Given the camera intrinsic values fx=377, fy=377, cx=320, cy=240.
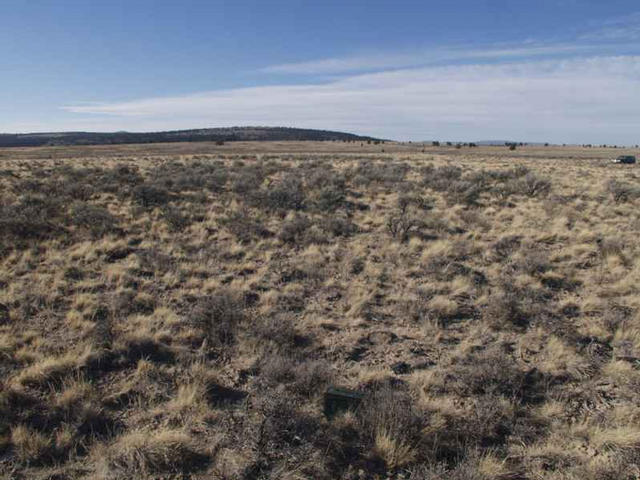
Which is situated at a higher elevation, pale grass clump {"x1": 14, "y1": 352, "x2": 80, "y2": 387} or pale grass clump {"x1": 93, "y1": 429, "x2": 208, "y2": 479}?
pale grass clump {"x1": 14, "y1": 352, "x2": 80, "y2": 387}

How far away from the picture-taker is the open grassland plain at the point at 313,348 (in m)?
3.85

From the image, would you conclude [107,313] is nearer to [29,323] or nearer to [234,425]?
[29,323]

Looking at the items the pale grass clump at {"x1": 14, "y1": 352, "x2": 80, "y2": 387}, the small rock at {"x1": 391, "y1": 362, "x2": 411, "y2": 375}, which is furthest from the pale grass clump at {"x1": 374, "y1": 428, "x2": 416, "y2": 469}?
the pale grass clump at {"x1": 14, "y1": 352, "x2": 80, "y2": 387}

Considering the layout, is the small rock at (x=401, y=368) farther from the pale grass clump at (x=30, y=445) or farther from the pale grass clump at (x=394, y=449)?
the pale grass clump at (x=30, y=445)

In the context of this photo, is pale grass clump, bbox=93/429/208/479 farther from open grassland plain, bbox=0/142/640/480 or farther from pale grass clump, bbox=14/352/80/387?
pale grass clump, bbox=14/352/80/387

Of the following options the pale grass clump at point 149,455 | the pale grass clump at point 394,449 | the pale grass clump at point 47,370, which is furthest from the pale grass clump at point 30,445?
the pale grass clump at point 394,449

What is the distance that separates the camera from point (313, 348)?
5918mm

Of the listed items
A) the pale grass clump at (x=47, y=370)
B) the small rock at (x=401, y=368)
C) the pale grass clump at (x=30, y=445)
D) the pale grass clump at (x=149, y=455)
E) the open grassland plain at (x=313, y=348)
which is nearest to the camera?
the pale grass clump at (x=149, y=455)

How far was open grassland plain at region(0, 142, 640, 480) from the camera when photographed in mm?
3848

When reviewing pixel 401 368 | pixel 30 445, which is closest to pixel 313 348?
pixel 401 368

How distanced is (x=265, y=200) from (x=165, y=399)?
1193cm

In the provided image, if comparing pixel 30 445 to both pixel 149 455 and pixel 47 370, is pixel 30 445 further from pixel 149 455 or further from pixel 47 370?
pixel 47 370

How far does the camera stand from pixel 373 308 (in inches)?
295

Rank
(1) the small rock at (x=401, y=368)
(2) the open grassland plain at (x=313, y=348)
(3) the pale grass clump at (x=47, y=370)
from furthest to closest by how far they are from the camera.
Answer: (1) the small rock at (x=401, y=368)
(3) the pale grass clump at (x=47, y=370)
(2) the open grassland plain at (x=313, y=348)
